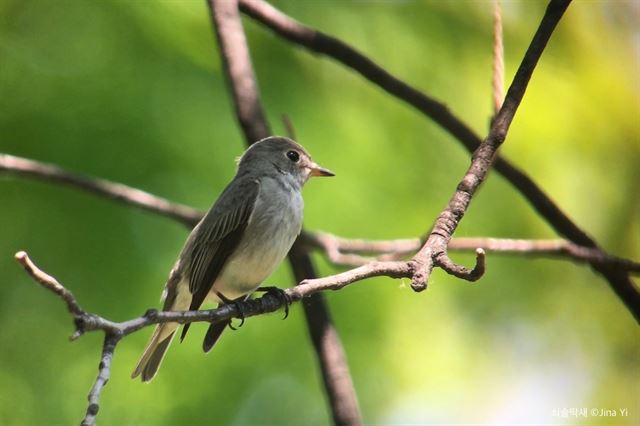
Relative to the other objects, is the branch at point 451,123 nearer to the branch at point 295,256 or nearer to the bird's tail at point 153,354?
the branch at point 295,256

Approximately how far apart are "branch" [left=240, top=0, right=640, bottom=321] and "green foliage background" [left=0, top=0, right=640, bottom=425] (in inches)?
34.0

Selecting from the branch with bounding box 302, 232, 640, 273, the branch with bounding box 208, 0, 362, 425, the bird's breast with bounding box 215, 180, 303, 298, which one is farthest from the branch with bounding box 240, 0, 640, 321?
the bird's breast with bounding box 215, 180, 303, 298

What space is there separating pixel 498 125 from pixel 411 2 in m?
2.83

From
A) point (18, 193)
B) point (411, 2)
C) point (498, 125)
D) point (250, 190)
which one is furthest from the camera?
point (411, 2)

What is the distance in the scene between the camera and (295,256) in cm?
446

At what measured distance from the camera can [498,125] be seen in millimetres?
3133

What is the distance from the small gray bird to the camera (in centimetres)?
429

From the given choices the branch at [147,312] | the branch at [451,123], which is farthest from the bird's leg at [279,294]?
the branch at [451,123]

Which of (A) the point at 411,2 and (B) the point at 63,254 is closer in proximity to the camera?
(B) the point at 63,254

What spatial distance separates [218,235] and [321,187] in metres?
1.13

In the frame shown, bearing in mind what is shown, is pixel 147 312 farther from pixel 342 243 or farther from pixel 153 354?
pixel 342 243

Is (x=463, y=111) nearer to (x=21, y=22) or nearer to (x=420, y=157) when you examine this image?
(x=420, y=157)

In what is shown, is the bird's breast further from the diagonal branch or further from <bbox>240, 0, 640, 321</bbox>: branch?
<bbox>240, 0, 640, 321</bbox>: branch

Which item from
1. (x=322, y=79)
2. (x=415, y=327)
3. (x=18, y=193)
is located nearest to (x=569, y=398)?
(x=415, y=327)
